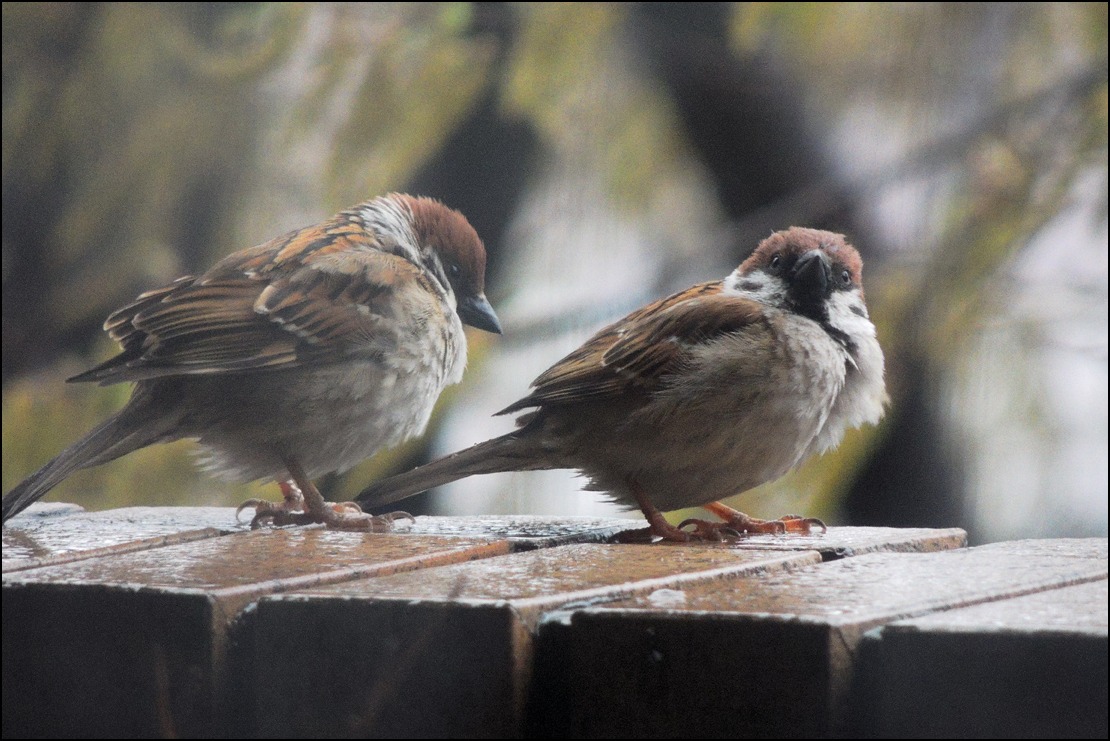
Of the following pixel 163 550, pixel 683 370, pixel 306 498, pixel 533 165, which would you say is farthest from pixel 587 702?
pixel 533 165

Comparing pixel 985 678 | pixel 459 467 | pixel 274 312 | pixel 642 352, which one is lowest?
pixel 985 678

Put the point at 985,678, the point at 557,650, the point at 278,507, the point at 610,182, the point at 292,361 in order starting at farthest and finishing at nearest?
the point at 610,182
the point at 278,507
the point at 292,361
the point at 557,650
the point at 985,678

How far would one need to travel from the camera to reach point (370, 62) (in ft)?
9.27

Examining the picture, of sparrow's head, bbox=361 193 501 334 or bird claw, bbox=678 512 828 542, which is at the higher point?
sparrow's head, bbox=361 193 501 334

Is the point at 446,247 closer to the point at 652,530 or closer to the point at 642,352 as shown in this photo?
the point at 642,352

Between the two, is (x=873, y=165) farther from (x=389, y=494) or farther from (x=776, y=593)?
(x=776, y=593)

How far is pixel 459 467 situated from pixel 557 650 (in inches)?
38.3

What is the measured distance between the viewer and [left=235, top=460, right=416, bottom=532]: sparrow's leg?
72.2 inches

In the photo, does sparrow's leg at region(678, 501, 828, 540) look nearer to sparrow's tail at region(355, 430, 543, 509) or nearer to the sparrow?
sparrow's tail at region(355, 430, 543, 509)

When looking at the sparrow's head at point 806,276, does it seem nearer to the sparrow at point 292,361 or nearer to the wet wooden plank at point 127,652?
the sparrow at point 292,361

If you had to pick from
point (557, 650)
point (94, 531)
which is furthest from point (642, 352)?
point (557, 650)

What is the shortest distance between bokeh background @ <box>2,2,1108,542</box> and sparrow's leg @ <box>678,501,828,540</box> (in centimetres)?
32

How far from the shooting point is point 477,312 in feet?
7.01

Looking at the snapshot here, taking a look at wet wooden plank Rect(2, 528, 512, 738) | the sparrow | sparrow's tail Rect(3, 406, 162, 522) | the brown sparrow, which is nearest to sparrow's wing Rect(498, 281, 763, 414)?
the brown sparrow
